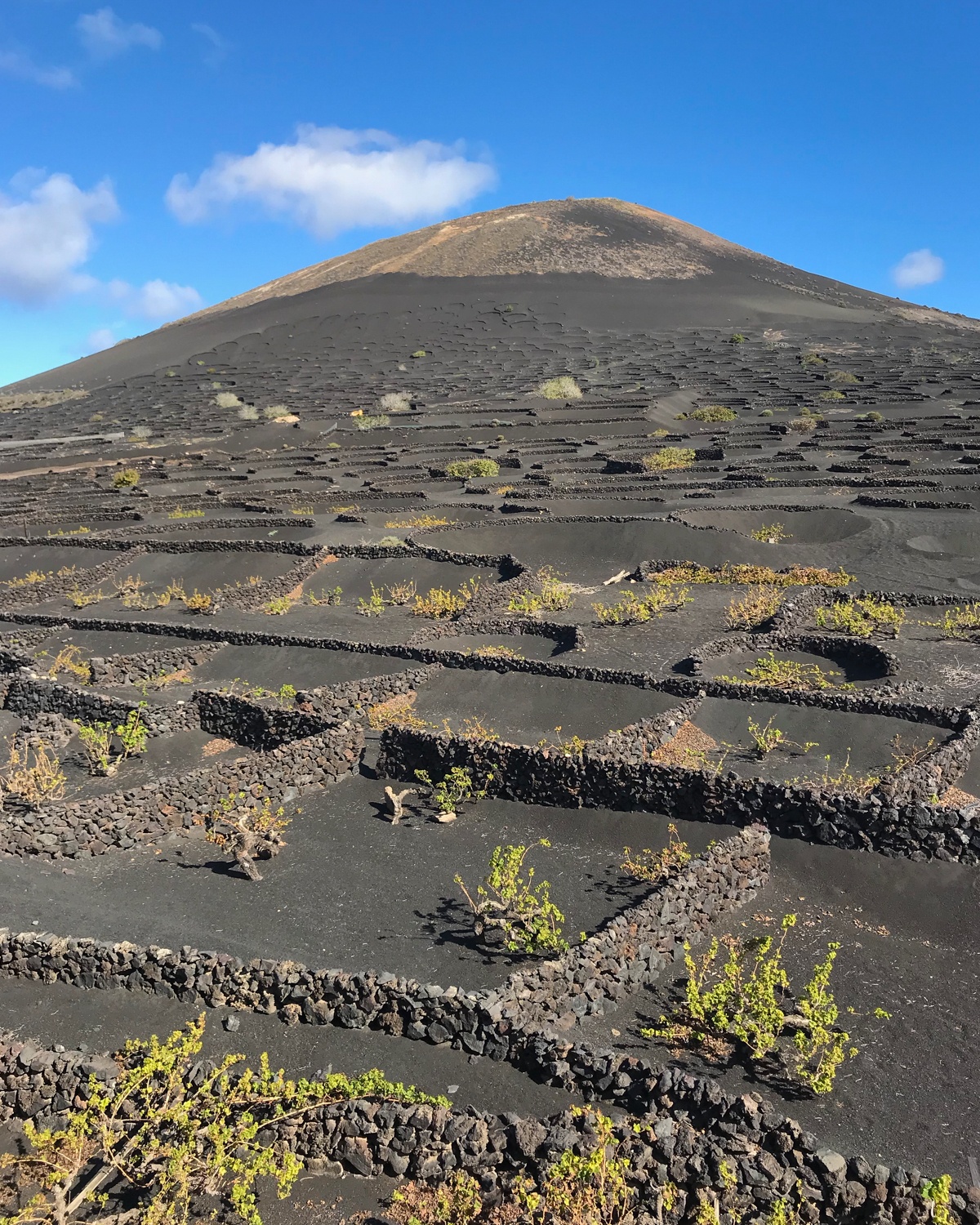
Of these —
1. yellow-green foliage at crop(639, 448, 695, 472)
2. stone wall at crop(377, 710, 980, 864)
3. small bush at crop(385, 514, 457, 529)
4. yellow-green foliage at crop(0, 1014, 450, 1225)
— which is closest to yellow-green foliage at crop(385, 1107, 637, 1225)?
yellow-green foliage at crop(0, 1014, 450, 1225)

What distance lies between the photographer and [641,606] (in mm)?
24312

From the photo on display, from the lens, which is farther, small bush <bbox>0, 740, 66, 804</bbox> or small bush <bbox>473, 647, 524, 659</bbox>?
small bush <bbox>473, 647, 524, 659</bbox>

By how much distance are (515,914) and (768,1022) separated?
3375 mm

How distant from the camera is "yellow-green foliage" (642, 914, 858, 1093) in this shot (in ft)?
30.1

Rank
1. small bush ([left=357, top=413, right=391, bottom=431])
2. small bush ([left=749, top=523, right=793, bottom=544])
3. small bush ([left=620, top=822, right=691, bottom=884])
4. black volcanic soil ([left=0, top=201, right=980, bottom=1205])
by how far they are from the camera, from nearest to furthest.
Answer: black volcanic soil ([left=0, top=201, right=980, bottom=1205]), small bush ([left=620, top=822, right=691, bottom=884]), small bush ([left=749, top=523, right=793, bottom=544]), small bush ([left=357, top=413, right=391, bottom=431])

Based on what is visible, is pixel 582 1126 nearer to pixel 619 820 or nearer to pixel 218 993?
pixel 218 993

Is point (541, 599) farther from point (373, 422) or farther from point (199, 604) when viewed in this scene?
point (373, 422)

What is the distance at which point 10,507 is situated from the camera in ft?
159

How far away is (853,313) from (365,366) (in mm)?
59020

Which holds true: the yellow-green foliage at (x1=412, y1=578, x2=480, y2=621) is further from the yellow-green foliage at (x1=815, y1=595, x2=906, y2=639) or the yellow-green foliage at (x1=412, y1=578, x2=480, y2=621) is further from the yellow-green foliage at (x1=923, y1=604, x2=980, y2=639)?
the yellow-green foliage at (x1=923, y1=604, x2=980, y2=639)

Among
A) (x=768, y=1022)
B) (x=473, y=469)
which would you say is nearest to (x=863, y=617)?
(x=768, y=1022)

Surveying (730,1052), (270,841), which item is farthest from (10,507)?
(730,1052)

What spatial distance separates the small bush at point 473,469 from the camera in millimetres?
50031

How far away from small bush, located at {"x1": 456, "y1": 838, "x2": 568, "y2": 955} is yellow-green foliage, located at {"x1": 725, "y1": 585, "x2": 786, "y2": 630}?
472 inches
